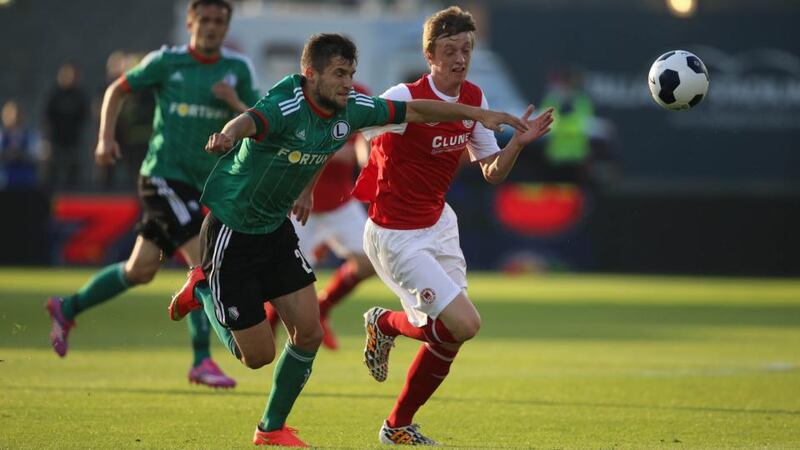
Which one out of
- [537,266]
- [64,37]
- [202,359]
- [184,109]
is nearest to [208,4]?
[184,109]

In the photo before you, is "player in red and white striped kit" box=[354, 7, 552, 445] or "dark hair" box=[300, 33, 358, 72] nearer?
"dark hair" box=[300, 33, 358, 72]

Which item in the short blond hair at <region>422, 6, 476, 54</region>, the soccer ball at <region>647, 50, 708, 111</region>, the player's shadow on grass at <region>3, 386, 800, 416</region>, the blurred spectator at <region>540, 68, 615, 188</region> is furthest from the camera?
the blurred spectator at <region>540, 68, 615, 188</region>

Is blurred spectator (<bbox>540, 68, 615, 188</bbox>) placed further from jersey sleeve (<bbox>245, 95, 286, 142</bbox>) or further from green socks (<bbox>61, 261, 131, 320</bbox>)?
jersey sleeve (<bbox>245, 95, 286, 142</bbox>)

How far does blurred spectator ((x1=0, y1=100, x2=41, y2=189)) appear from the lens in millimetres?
23547

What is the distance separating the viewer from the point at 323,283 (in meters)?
20.0

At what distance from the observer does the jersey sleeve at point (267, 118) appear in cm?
722

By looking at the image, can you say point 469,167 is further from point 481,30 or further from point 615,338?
point 615,338

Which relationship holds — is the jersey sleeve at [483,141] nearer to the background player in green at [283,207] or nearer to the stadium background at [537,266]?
the background player in green at [283,207]

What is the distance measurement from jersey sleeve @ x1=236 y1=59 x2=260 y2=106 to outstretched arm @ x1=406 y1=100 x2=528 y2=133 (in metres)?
2.65

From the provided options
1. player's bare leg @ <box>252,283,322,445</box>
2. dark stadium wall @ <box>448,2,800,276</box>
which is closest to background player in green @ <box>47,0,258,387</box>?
player's bare leg @ <box>252,283,322,445</box>

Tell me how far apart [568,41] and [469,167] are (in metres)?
9.89

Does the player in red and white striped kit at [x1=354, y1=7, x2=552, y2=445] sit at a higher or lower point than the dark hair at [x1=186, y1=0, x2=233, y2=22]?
lower

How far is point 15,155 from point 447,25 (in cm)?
1688

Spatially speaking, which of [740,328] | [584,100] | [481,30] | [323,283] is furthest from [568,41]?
[740,328]
